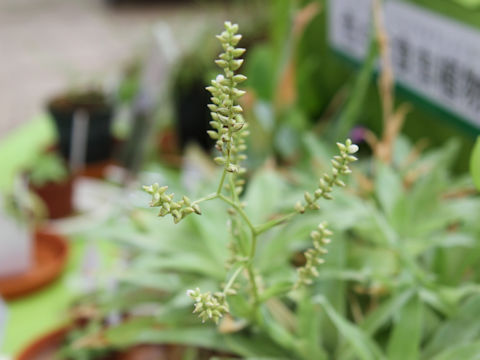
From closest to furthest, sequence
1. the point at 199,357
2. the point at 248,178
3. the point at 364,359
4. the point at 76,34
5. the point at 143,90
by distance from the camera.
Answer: the point at 364,359 → the point at 199,357 → the point at 248,178 → the point at 143,90 → the point at 76,34

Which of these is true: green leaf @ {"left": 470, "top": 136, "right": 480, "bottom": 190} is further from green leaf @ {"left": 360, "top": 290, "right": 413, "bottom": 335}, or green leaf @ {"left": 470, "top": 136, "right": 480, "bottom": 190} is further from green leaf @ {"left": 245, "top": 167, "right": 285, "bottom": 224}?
green leaf @ {"left": 245, "top": 167, "right": 285, "bottom": 224}

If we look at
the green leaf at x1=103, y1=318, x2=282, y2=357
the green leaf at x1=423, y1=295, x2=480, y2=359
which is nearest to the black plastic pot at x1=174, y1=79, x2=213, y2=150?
the green leaf at x1=103, y1=318, x2=282, y2=357

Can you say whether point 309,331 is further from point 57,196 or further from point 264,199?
point 57,196

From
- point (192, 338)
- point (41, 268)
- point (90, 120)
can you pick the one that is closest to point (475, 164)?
point (192, 338)

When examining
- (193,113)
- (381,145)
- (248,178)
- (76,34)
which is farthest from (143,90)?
(76,34)

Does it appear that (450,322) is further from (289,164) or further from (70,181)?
(70,181)

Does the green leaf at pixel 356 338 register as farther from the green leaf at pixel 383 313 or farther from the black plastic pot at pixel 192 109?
the black plastic pot at pixel 192 109
